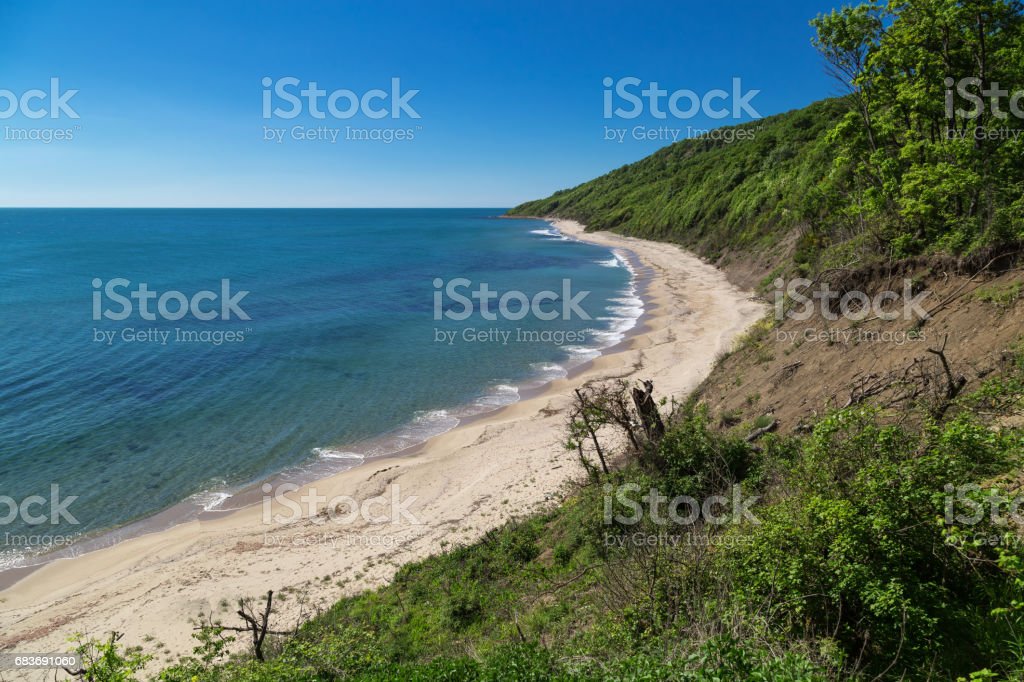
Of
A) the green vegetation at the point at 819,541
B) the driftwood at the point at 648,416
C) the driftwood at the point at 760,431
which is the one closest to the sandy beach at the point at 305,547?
the green vegetation at the point at 819,541

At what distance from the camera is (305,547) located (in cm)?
1569

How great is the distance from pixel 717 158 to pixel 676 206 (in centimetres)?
1806

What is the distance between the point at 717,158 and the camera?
297ft

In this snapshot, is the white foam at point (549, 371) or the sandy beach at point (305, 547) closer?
the sandy beach at point (305, 547)

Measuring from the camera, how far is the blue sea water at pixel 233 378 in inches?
770

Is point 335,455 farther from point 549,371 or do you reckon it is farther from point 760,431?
point 760,431

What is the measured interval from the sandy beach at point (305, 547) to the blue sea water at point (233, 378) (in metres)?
1.95

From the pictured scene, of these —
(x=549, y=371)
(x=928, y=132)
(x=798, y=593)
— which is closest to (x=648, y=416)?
(x=798, y=593)

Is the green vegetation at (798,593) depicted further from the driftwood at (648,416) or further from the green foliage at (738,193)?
the green foliage at (738,193)

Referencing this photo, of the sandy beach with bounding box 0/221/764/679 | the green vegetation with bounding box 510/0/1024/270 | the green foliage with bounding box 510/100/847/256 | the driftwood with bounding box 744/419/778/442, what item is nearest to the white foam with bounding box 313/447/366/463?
the sandy beach with bounding box 0/221/764/679

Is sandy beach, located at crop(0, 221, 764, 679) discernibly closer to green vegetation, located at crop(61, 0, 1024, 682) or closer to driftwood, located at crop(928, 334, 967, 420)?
green vegetation, located at crop(61, 0, 1024, 682)

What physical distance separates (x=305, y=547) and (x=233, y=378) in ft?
54.3

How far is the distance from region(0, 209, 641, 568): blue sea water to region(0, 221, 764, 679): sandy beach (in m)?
1.95

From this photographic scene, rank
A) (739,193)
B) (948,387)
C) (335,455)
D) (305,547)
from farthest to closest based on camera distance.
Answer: (739,193) < (335,455) < (305,547) < (948,387)
